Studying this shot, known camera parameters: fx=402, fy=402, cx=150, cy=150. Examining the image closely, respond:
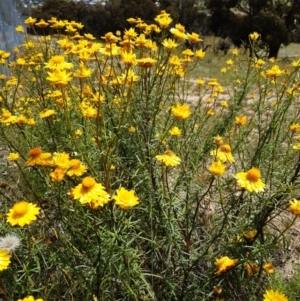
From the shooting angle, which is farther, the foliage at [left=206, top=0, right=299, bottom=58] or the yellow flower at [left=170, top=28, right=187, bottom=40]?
the foliage at [left=206, top=0, right=299, bottom=58]

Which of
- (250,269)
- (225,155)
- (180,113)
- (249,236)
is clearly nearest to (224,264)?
(249,236)

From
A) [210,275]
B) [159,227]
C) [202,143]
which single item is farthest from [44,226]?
[202,143]

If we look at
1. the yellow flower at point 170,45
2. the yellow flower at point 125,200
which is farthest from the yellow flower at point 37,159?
the yellow flower at point 170,45

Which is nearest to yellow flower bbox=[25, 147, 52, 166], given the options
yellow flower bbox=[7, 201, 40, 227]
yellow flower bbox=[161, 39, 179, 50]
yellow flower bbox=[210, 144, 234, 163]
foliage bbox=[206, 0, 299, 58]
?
yellow flower bbox=[7, 201, 40, 227]

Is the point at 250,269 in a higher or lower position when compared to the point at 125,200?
lower

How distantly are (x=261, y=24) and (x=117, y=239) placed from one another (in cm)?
1452

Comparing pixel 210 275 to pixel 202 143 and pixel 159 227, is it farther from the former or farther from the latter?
pixel 202 143

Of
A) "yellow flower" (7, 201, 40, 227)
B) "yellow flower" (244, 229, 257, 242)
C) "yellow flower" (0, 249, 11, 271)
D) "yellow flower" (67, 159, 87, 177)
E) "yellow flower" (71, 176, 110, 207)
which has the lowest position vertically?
"yellow flower" (244, 229, 257, 242)

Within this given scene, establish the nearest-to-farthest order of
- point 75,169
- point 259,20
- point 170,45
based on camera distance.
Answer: point 75,169 → point 170,45 → point 259,20

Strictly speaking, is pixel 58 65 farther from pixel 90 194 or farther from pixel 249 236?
pixel 249 236

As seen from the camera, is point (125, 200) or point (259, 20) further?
point (259, 20)

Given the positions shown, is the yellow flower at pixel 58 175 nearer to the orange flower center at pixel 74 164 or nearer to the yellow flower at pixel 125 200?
the orange flower center at pixel 74 164

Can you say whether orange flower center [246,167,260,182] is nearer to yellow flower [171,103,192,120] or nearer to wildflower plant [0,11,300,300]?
wildflower plant [0,11,300,300]

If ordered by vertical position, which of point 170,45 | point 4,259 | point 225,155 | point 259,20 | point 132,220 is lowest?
point 259,20
